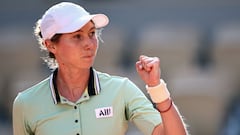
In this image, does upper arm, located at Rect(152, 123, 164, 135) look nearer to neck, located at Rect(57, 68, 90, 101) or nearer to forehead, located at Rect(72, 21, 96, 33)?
neck, located at Rect(57, 68, 90, 101)

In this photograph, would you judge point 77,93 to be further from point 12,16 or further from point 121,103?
point 12,16

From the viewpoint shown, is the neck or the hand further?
the neck

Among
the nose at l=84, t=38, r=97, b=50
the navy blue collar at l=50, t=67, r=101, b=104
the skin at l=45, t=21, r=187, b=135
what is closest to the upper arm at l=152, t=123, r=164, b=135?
the skin at l=45, t=21, r=187, b=135

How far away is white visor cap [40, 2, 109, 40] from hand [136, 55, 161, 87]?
0.93 feet

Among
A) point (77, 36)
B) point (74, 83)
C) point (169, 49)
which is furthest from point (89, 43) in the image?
point (169, 49)

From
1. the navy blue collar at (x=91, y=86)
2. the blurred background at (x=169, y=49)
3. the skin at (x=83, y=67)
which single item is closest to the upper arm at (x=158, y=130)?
the skin at (x=83, y=67)

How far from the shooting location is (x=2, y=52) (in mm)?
7051

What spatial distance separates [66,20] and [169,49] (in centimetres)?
435

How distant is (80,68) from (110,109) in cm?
18

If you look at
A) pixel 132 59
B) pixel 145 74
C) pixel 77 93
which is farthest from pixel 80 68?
pixel 132 59

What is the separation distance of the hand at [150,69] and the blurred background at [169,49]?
421 centimetres

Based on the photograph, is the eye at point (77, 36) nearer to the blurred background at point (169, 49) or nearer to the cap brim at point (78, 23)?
the cap brim at point (78, 23)

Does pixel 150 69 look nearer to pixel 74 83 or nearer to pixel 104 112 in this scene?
pixel 104 112

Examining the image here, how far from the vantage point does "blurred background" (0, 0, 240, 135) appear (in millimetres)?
6789
